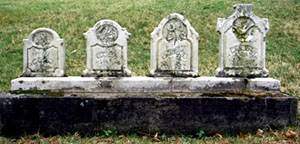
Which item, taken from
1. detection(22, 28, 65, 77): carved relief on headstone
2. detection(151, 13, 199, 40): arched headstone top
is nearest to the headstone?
detection(151, 13, 199, 40): arched headstone top

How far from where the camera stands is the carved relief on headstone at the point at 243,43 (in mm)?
8992

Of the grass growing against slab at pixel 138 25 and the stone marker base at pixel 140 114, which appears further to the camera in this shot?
the grass growing against slab at pixel 138 25

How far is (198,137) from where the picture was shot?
8.23m

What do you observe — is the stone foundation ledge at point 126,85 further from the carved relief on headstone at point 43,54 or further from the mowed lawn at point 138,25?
the mowed lawn at point 138,25

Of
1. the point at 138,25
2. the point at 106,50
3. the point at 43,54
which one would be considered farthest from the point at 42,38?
the point at 138,25

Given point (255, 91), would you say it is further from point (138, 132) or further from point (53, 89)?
point (53, 89)

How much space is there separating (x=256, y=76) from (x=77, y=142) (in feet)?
9.15

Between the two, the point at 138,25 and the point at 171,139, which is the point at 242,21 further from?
the point at 138,25

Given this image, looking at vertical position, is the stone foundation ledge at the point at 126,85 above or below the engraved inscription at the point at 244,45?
below

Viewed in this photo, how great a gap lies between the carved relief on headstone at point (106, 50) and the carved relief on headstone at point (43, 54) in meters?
0.41

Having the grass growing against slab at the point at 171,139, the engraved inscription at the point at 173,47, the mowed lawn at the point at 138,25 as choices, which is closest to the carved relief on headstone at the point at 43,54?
the grass growing against slab at the point at 171,139

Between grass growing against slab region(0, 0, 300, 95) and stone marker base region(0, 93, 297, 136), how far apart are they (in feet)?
9.72

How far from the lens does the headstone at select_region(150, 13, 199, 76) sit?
892 cm

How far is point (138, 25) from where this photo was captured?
16172mm
